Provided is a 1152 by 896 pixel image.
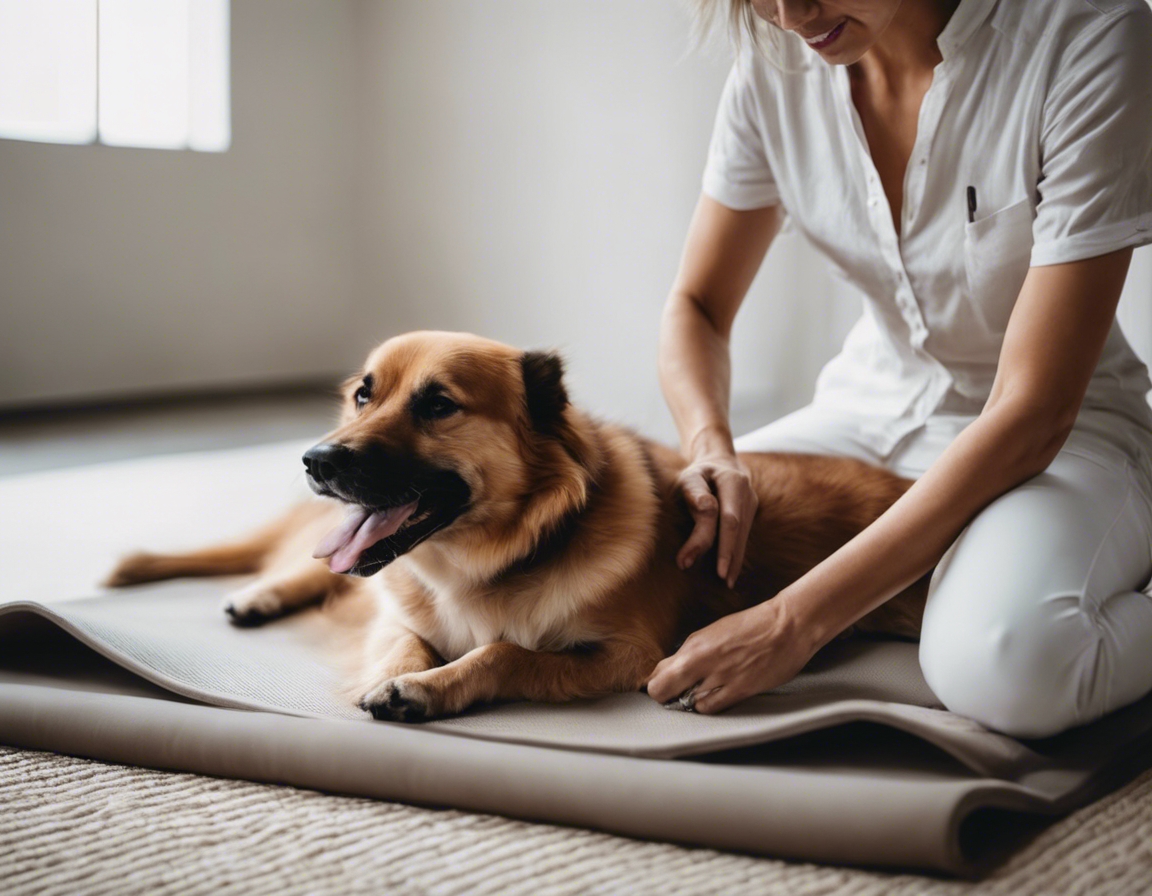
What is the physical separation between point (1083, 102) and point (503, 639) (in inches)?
42.2

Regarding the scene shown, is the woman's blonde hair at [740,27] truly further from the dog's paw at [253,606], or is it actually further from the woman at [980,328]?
the dog's paw at [253,606]

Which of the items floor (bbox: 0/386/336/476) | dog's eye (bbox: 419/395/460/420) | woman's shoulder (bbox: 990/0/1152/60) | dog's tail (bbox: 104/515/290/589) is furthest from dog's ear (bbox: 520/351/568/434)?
floor (bbox: 0/386/336/476)

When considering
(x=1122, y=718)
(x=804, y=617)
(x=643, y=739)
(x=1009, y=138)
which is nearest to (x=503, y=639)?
(x=643, y=739)

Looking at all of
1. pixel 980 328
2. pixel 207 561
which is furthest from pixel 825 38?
pixel 207 561

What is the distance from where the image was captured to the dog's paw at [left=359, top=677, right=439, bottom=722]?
1.44 m

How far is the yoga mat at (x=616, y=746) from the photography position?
3.94ft

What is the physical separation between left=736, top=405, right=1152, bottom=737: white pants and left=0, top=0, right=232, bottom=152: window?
14.0 ft

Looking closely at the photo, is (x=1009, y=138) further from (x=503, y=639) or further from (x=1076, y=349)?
(x=503, y=639)

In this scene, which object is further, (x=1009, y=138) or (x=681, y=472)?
(x=681, y=472)

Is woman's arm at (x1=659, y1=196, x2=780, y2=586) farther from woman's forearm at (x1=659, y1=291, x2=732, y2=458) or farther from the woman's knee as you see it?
the woman's knee

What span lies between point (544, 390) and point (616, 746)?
1.82 feet

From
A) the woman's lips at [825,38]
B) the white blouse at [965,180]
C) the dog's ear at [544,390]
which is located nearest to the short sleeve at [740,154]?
the white blouse at [965,180]

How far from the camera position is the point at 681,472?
1.76m

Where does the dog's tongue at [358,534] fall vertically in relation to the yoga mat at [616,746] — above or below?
above
